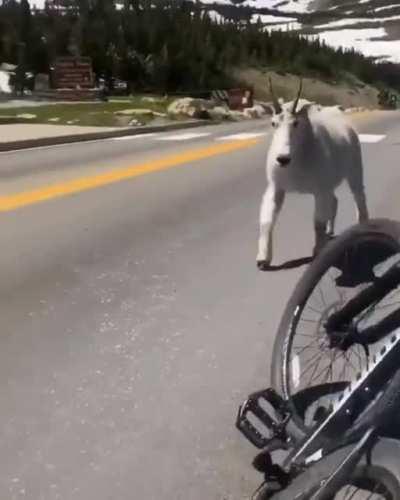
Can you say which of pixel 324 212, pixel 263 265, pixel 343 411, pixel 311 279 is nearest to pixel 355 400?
pixel 343 411

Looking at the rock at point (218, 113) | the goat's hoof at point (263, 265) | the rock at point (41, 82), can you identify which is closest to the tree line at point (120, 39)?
the rock at point (41, 82)

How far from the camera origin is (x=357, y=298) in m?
3.14

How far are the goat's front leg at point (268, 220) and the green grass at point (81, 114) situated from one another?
22.8m

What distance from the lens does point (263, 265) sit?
638cm

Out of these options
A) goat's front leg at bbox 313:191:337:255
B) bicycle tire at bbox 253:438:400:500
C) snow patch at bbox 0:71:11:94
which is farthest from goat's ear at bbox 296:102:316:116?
snow patch at bbox 0:71:11:94

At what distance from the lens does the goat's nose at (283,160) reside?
4465mm

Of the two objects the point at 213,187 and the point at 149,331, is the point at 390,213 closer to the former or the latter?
the point at 149,331

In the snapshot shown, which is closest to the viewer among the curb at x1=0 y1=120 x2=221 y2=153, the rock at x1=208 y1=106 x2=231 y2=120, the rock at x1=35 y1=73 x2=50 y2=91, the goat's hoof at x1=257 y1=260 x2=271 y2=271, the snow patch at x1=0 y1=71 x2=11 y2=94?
the goat's hoof at x1=257 y1=260 x2=271 y2=271

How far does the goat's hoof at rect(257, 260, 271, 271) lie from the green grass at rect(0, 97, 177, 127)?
894 inches

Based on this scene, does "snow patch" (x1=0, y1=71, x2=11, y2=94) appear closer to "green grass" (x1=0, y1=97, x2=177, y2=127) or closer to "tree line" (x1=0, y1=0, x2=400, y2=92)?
"tree line" (x1=0, y1=0, x2=400, y2=92)

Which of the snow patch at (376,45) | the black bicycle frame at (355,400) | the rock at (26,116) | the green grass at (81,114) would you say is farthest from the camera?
the rock at (26,116)

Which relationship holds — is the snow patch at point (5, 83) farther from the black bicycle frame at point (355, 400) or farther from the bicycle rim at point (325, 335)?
the black bicycle frame at point (355, 400)

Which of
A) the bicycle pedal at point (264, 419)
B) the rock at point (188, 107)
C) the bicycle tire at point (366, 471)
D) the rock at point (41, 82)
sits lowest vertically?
the rock at point (188, 107)

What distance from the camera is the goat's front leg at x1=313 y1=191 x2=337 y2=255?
4.44 m
